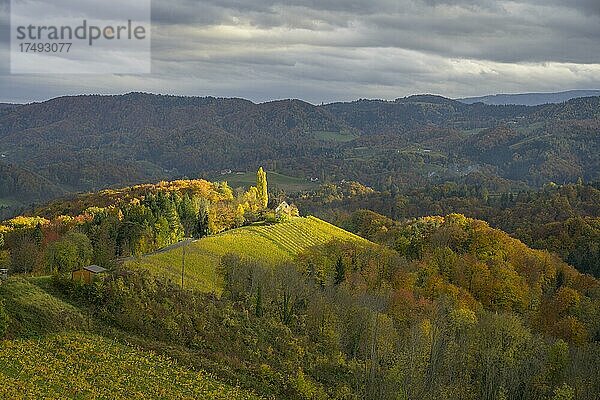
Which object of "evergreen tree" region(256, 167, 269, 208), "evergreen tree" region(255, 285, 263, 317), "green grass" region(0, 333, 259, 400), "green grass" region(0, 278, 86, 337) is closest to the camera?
"green grass" region(0, 333, 259, 400)

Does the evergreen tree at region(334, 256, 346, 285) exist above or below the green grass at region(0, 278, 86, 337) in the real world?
below

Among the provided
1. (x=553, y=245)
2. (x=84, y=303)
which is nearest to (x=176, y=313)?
(x=84, y=303)

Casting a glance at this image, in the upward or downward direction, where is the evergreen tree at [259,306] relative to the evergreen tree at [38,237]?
downward

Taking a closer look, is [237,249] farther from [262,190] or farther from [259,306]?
[262,190]

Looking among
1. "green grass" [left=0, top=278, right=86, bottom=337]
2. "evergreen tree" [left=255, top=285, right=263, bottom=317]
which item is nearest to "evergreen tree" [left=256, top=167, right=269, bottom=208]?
"evergreen tree" [left=255, top=285, right=263, bottom=317]

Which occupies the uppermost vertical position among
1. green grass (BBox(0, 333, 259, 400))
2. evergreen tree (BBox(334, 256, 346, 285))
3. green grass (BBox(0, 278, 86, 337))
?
green grass (BBox(0, 278, 86, 337))

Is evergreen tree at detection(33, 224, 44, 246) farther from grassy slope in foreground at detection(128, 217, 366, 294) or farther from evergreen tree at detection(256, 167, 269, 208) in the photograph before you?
evergreen tree at detection(256, 167, 269, 208)

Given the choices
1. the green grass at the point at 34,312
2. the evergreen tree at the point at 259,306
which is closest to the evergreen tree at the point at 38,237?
the green grass at the point at 34,312

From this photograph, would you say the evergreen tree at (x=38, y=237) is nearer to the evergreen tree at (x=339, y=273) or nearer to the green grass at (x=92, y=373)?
the evergreen tree at (x=339, y=273)
